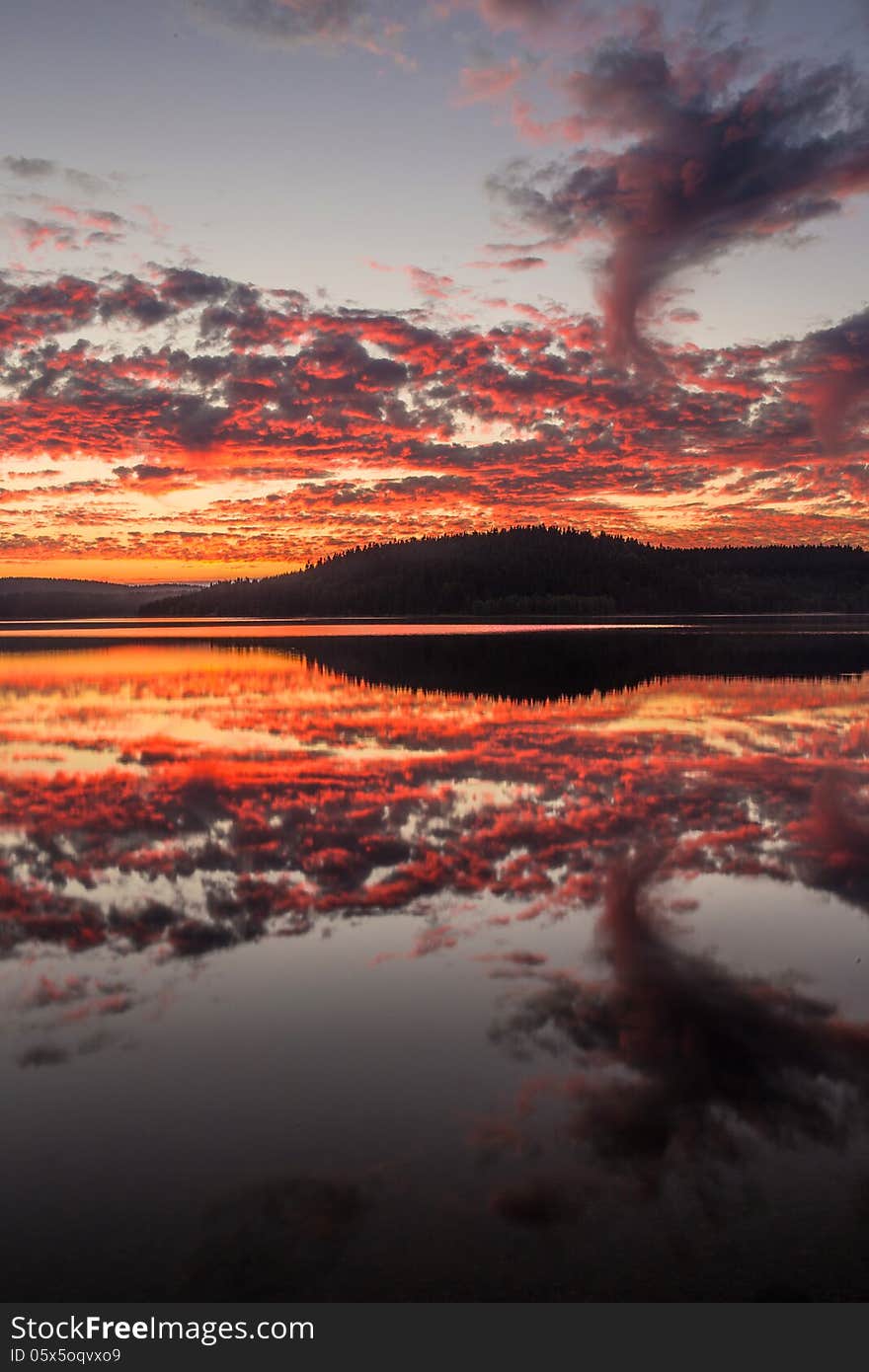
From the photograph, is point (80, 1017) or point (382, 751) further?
point (382, 751)

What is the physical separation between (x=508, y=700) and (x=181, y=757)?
15.5m

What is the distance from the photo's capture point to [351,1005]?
905cm

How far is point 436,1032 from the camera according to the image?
842 cm

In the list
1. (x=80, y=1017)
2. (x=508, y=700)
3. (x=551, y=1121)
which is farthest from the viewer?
(x=508, y=700)

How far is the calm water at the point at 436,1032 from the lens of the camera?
554 centimetres

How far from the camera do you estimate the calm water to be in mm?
5543

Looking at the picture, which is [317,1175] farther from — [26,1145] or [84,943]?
[84,943]

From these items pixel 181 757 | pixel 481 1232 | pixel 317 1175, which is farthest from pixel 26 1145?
pixel 181 757

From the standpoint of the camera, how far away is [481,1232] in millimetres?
5625

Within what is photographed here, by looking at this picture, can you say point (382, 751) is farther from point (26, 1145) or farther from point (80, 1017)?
point (26, 1145)

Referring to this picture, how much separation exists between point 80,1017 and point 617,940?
5.86 metres
